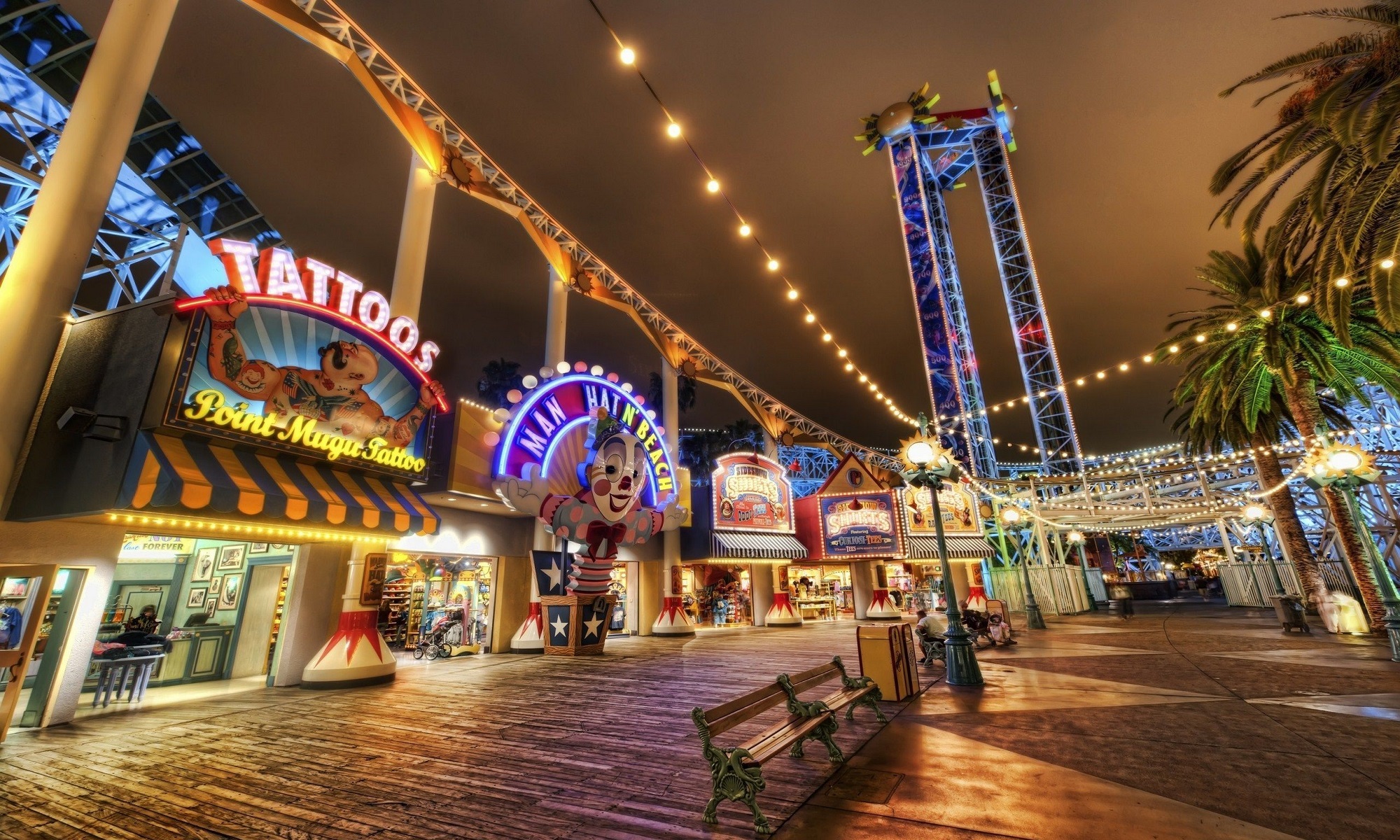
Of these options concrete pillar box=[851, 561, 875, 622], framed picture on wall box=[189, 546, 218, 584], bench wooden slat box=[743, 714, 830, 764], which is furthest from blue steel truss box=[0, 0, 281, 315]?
concrete pillar box=[851, 561, 875, 622]

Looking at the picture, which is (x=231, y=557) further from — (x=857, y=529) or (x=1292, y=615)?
(x=1292, y=615)

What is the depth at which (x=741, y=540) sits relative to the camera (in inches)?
878

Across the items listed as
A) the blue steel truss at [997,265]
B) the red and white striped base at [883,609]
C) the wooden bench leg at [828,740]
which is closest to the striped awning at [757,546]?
the red and white striped base at [883,609]

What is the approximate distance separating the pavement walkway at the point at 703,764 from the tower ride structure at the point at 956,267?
108 ft

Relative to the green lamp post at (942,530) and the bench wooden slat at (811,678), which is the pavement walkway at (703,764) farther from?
the bench wooden slat at (811,678)

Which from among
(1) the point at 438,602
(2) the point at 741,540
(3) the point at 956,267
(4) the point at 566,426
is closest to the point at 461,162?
(4) the point at 566,426

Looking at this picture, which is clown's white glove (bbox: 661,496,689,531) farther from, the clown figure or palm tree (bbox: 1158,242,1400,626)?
palm tree (bbox: 1158,242,1400,626)

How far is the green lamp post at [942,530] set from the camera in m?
8.93

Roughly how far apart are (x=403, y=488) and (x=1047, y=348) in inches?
1825

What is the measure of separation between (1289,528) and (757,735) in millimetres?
22443

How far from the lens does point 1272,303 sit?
14.7m

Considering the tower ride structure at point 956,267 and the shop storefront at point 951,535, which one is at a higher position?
the tower ride structure at point 956,267

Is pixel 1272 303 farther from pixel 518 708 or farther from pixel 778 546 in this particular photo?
pixel 518 708

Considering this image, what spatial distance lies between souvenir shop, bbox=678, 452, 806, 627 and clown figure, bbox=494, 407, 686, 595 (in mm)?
6893
